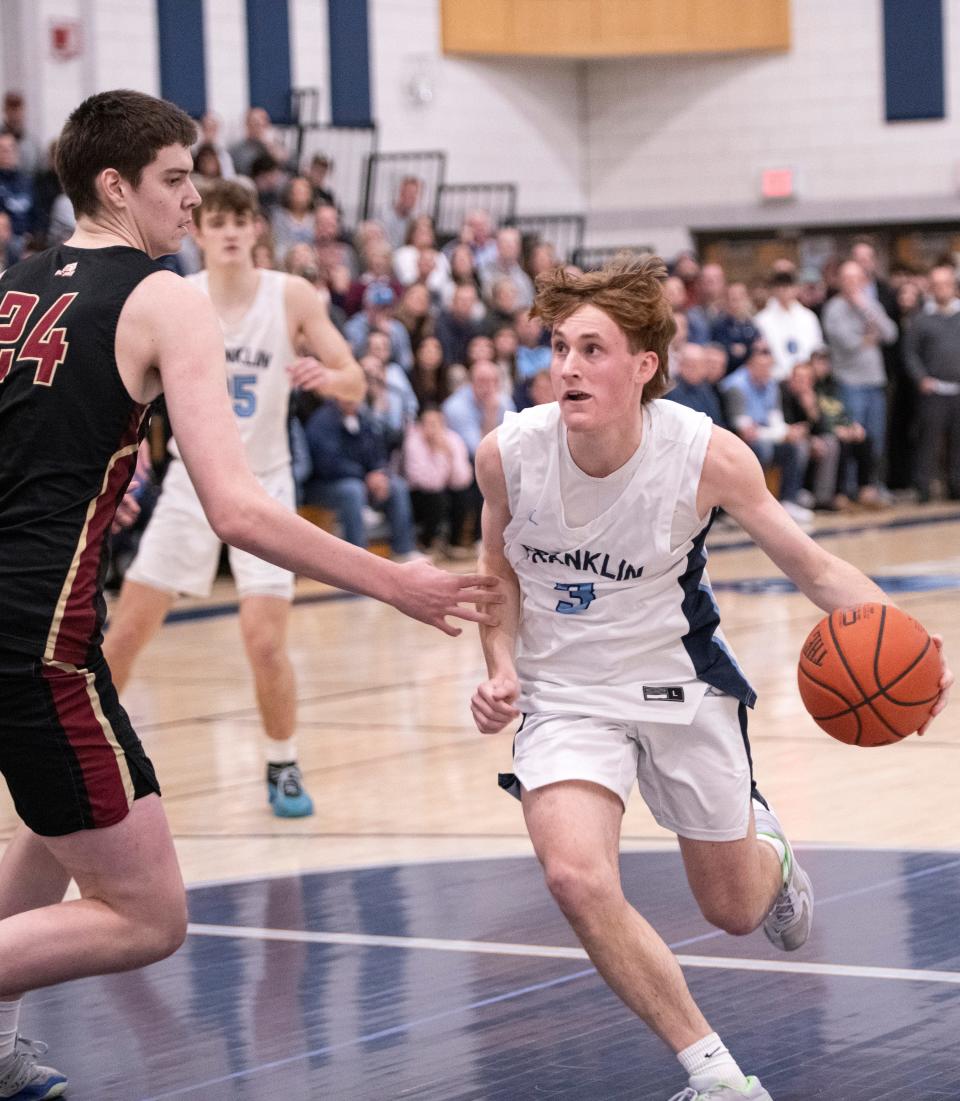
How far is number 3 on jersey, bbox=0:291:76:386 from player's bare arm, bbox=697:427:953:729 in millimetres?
1267

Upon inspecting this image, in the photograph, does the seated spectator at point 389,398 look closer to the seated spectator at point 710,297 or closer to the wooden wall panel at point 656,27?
the seated spectator at point 710,297

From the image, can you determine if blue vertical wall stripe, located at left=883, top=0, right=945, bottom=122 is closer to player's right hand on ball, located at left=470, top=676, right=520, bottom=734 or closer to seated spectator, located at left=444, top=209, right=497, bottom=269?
seated spectator, located at left=444, top=209, right=497, bottom=269

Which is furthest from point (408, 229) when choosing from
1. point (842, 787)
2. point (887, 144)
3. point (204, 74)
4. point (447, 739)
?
point (842, 787)

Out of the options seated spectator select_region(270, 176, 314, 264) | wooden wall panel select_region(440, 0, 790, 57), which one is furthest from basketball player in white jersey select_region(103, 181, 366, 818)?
wooden wall panel select_region(440, 0, 790, 57)

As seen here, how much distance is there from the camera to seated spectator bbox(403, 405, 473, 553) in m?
13.3

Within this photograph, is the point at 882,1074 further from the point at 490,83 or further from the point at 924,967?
the point at 490,83

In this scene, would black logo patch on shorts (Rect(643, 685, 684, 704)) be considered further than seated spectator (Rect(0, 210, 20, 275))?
No

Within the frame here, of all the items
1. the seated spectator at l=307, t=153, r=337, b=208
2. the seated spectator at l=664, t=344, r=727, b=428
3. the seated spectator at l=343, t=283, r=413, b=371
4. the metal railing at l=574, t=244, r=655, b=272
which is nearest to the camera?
the seated spectator at l=343, t=283, r=413, b=371

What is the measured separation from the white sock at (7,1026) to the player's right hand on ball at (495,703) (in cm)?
98

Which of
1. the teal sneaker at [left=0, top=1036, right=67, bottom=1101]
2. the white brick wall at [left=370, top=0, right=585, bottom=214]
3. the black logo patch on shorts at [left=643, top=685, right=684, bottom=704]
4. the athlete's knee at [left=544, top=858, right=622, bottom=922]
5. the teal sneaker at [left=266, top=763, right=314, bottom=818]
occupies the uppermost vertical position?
the white brick wall at [left=370, top=0, right=585, bottom=214]

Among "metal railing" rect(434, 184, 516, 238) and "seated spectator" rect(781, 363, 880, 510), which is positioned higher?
"metal railing" rect(434, 184, 516, 238)

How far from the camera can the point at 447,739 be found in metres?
7.45

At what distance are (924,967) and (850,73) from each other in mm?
19183

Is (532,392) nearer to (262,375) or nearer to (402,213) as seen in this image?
(402,213)
